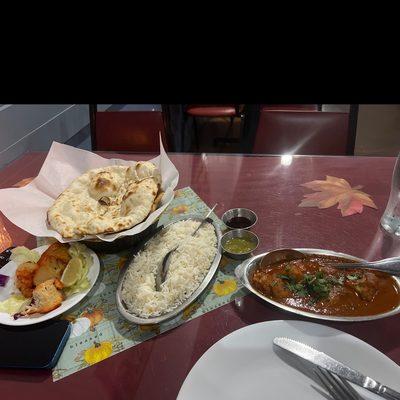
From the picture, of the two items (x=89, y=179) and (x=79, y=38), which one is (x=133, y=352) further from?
(x=79, y=38)

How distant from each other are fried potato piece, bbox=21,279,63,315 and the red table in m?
0.17

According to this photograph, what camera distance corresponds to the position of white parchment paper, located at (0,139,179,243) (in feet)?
4.26

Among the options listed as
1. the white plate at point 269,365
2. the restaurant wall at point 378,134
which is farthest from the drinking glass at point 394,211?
the restaurant wall at point 378,134

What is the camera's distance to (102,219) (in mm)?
1274

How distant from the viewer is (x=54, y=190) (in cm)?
154

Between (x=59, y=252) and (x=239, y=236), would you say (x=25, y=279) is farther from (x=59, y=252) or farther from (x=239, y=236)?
(x=239, y=236)

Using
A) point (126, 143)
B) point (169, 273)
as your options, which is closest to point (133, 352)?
point (169, 273)

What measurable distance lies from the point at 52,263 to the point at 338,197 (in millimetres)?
1204

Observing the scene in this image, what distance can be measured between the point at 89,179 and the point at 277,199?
0.84 m

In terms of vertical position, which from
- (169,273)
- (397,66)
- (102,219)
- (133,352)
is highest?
(397,66)

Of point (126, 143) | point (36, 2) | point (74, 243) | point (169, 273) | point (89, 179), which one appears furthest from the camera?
point (126, 143)

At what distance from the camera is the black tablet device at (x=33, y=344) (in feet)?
3.17

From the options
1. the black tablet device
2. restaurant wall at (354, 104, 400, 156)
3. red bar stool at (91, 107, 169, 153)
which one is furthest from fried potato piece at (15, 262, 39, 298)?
restaurant wall at (354, 104, 400, 156)

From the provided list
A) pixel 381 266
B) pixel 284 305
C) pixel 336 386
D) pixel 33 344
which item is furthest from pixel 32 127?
pixel 336 386
